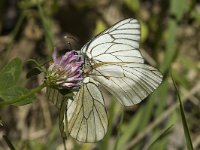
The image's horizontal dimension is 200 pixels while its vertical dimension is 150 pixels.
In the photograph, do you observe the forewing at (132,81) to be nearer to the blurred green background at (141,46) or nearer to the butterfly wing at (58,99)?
the butterfly wing at (58,99)

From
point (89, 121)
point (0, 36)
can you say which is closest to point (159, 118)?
point (89, 121)

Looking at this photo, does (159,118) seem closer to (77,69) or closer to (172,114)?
(172,114)

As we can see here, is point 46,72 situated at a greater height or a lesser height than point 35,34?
greater

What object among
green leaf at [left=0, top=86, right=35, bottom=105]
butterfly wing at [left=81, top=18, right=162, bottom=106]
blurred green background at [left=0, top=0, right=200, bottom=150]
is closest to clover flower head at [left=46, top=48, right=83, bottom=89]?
green leaf at [left=0, top=86, right=35, bottom=105]

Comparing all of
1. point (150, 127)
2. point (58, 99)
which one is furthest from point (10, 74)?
point (150, 127)

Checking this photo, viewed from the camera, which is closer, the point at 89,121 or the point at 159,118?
the point at 89,121

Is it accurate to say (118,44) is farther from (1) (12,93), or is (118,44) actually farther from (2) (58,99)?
(1) (12,93)
